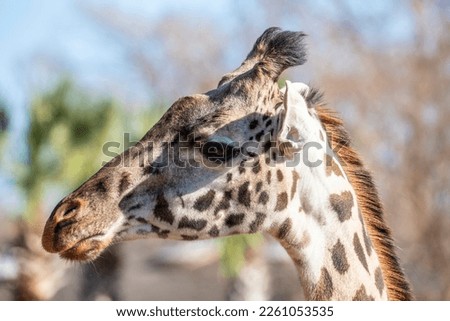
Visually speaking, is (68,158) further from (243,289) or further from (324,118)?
(324,118)

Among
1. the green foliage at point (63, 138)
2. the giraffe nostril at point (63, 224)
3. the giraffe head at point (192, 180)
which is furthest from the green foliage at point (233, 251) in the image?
the giraffe nostril at point (63, 224)

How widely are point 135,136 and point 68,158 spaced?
1.42 m

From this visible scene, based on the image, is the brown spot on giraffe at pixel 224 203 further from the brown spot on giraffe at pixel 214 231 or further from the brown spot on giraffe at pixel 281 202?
the brown spot on giraffe at pixel 281 202

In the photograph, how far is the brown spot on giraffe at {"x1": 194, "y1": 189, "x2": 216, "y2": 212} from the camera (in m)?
4.89

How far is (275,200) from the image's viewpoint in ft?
16.2

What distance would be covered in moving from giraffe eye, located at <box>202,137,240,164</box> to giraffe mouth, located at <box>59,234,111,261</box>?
772 mm

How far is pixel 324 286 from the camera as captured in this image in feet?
16.4

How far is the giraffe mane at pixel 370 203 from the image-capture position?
5430mm

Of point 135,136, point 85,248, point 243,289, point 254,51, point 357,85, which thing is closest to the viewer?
point 85,248

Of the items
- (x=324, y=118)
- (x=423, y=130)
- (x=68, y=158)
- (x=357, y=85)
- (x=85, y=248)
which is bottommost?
(x=85, y=248)

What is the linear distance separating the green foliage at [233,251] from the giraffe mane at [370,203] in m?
11.4

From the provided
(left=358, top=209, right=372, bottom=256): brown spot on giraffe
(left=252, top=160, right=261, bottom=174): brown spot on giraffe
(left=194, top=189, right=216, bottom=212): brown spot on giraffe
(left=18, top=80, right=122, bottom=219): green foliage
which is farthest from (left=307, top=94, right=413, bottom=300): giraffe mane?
(left=18, top=80, right=122, bottom=219): green foliage
